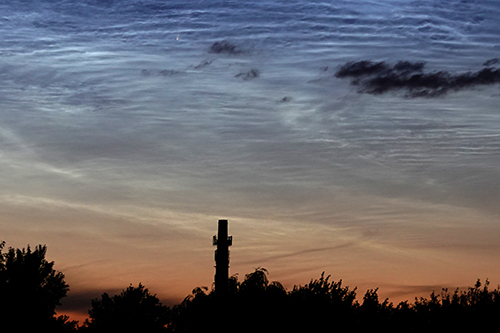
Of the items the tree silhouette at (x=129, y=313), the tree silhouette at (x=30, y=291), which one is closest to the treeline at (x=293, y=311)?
the tree silhouette at (x=30, y=291)

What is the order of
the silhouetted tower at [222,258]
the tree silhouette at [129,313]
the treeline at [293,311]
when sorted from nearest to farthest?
the treeline at [293,311] → the silhouetted tower at [222,258] → the tree silhouette at [129,313]

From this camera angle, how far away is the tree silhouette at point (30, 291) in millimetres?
60469

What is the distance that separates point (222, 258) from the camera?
5944 centimetres

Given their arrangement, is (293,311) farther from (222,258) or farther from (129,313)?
(129,313)

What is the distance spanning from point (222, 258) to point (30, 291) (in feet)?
60.5

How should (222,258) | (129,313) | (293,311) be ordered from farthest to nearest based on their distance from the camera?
(129,313) < (222,258) < (293,311)

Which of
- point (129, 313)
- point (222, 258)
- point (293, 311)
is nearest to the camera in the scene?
point (293, 311)

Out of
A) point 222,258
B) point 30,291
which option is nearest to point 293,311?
point 222,258

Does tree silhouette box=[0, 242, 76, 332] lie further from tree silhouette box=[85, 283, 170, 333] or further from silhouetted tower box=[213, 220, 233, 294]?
silhouetted tower box=[213, 220, 233, 294]

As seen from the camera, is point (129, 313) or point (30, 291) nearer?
point (30, 291)

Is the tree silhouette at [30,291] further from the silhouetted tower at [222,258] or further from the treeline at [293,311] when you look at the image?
the silhouetted tower at [222,258]

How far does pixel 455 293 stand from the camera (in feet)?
182

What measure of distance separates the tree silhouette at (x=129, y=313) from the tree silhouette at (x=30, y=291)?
8012mm

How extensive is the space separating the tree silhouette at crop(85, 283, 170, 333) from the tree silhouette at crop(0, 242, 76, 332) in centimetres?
801
